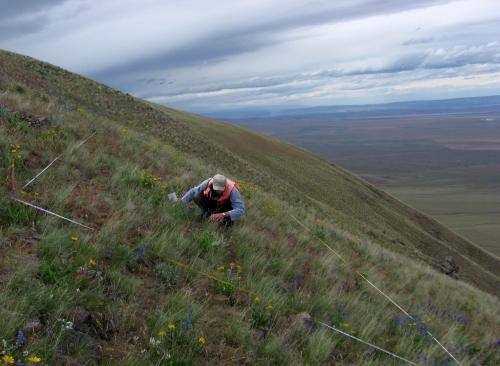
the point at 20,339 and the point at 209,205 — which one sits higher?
the point at 209,205

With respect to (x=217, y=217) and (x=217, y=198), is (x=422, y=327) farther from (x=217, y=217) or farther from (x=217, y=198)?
(x=217, y=198)

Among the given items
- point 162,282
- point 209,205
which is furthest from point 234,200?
point 162,282

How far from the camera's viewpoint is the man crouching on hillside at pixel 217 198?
25.2ft

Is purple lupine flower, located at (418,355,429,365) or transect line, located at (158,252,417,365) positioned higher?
transect line, located at (158,252,417,365)

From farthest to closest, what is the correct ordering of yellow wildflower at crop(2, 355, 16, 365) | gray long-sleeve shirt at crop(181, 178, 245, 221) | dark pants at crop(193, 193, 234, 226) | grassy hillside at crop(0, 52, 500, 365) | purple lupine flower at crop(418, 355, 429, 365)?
dark pants at crop(193, 193, 234, 226) → gray long-sleeve shirt at crop(181, 178, 245, 221) → purple lupine flower at crop(418, 355, 429, 365) → grassy hillside at crop(0, 52, 500, 365) → yellow wildflower at crop(2, 355, 16, 365)

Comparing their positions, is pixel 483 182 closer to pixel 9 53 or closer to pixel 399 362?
pixel 9 53

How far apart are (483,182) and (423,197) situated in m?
46.5

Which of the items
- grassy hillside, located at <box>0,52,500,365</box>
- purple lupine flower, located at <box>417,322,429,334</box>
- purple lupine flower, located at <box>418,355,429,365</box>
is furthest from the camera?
purple lupine flower, located at <box>417,322,429,334</box>

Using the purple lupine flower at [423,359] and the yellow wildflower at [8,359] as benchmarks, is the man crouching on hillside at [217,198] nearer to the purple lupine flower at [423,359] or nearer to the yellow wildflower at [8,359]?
the purple lupine flower at [423,359]

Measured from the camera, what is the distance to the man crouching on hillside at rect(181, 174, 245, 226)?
7.68m

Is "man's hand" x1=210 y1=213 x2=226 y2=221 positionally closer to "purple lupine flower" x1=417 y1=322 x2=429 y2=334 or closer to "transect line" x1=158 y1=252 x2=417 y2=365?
"transect line" x1=158 y1=252 x2=417 y2=365

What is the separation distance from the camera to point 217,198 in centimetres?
775

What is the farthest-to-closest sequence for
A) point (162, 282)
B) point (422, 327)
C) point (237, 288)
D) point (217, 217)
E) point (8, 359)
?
point (217, 217) → point (422, 327) → point (237, 288) → point (162, 282) → point (8, 359)

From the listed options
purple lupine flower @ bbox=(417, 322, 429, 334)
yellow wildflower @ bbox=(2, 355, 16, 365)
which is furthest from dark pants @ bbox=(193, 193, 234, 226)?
yellow wildflower @ bbox=(2, 355, 16, 365)
